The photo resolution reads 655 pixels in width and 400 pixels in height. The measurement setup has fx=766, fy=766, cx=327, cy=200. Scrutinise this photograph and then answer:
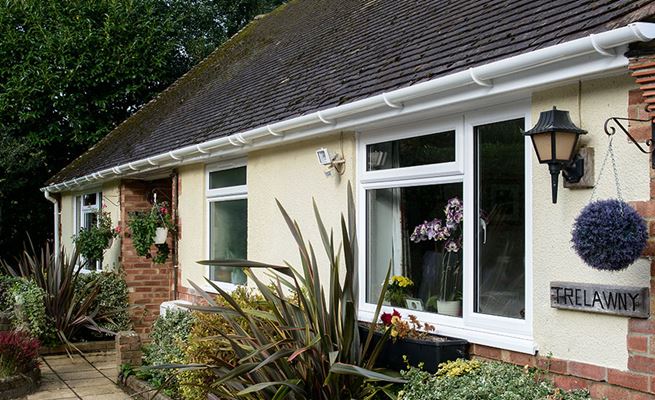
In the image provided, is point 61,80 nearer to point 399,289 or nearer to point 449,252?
point 399,289

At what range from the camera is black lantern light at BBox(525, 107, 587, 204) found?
4.15 m

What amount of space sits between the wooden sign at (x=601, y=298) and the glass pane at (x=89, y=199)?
11585 millimetres

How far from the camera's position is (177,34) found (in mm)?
21156

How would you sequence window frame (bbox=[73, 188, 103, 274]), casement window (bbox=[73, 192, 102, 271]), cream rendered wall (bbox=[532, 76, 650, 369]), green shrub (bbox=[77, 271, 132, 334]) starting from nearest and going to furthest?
cream rendered wall (bbox=[532, 76, 650, 369]) → green shrub (bbox=[77, 271, 132, 334]) → window frame (bbox=[73, 188, 103, 274]) → casement window (bbox=[73, 192, 102, 271])

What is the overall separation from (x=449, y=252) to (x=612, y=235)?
1864 mm

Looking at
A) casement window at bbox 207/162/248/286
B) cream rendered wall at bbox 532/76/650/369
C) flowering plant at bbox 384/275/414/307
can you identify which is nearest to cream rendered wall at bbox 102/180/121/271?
casement window at bbox 207/162/248/286

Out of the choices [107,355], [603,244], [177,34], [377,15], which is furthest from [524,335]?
[177,34]

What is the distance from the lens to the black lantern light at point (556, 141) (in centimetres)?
415

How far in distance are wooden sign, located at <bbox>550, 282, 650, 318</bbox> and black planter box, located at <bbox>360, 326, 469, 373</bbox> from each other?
0.87 m

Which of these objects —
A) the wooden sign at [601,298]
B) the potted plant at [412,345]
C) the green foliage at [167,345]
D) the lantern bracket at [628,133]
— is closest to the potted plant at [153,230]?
the green foliage at [167,345]

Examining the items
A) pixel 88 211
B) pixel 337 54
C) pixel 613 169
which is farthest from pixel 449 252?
pixel 88 211

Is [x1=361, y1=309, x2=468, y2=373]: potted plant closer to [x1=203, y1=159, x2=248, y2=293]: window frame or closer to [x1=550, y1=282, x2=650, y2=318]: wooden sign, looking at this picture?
[x1=550, y1=282, x2=650, y2=318]: wooden sign

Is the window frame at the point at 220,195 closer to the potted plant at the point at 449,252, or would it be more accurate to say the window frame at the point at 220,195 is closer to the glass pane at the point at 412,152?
the glass pane at the point at 412,152

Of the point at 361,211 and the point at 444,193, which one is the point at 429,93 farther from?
the point at 361,211
